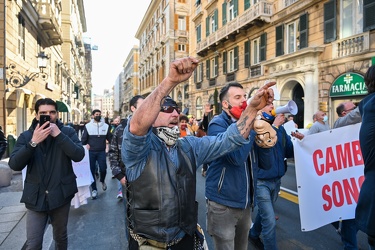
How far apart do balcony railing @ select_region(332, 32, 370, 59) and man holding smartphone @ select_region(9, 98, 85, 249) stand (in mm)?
12724

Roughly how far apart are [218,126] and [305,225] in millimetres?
1832

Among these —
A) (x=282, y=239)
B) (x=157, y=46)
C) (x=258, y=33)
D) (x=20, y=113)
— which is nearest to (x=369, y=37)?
(x=258, y=33)

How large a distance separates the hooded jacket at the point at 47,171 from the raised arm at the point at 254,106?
1855mm

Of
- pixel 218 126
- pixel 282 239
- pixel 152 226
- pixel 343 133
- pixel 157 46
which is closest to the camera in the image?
pixel 152 226

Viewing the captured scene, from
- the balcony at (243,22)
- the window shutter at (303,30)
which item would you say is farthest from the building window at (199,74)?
the window shutter at (303,30)

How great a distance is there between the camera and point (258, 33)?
749 inches

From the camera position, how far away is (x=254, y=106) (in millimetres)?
1980

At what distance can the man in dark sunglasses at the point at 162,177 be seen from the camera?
5.09 feet

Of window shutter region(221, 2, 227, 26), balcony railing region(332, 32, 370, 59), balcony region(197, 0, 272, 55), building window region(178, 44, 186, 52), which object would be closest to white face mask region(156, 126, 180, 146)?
balcony railing region(332, 32, 370, 59)

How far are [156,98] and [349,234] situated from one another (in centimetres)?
308

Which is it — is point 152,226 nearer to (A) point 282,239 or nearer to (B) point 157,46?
(A) point 282,239

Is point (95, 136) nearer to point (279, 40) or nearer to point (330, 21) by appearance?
point (330, 21)

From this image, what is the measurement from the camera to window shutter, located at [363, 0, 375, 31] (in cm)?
1139

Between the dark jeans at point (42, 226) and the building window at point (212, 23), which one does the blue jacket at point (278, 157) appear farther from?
the building window at point (212, 23)
